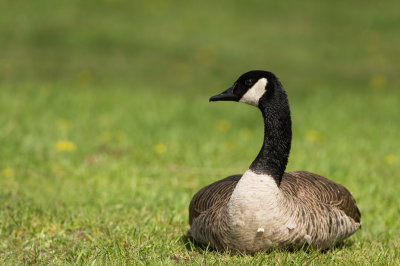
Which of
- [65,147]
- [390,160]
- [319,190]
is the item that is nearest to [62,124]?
[65,147]

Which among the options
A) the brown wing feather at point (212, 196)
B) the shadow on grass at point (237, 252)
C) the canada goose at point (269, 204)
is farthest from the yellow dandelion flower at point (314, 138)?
the brown wing feather at point (212, 196)

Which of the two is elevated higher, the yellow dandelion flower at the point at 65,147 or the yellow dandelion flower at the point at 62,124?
the yellow dandelion flower at the point at 62,124

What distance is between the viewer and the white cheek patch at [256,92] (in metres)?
4.53

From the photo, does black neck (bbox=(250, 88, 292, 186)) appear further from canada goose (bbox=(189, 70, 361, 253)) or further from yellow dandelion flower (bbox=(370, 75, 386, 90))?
yellow dandelion flower (bbox=(370, 75, 386, 90))

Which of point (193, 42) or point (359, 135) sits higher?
point (193, 42)

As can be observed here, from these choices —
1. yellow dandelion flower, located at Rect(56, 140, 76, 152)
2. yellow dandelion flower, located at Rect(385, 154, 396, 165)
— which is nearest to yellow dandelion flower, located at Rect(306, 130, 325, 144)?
yellow dandelion flower, located at Rect(385, 154, 396, 165)

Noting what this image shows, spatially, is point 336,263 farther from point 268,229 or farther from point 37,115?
point 37,115

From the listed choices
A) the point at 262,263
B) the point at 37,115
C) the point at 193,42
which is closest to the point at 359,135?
the point at 37,115

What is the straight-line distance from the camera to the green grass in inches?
202

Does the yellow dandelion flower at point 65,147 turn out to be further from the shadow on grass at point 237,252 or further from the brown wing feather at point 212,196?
the brown wing feather at point 212,196

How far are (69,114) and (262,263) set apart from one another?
6.88 metres

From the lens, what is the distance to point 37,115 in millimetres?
9953

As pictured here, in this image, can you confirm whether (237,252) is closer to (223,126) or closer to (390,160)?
(390,160)

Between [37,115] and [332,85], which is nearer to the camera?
[37,115]
